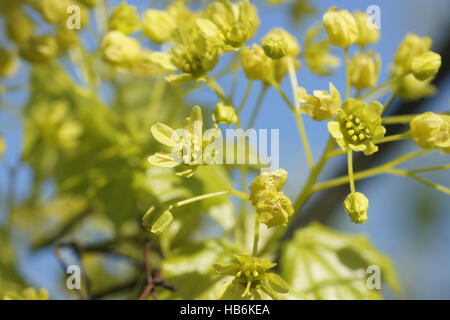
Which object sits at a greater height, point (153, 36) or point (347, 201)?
point (153, 36)

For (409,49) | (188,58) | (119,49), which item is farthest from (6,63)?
(409,49)

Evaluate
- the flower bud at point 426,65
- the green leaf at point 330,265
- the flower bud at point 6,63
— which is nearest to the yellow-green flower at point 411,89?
the flower bud at point 426,65

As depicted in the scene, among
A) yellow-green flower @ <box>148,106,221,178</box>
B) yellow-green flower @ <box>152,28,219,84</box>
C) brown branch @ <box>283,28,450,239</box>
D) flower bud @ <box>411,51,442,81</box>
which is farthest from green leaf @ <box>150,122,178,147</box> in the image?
brown branch @ <box>283,28,450,239</box>

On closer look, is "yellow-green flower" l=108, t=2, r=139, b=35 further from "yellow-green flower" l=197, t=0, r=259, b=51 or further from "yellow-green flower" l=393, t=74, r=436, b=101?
"yellow-green flower" l=393, t=74, r=436, b=101

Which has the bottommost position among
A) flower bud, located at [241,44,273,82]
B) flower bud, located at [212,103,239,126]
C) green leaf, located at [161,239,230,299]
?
green leaf, located at [161,239,230,299]

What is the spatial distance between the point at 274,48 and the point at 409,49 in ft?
1.02

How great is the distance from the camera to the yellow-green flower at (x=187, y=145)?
A: 2.42 ft

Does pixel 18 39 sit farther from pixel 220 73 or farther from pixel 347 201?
pixel 347 201

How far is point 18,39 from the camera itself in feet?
3.89

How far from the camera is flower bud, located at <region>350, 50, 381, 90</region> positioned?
890mm

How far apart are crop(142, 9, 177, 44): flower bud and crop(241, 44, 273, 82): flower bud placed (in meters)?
0.23

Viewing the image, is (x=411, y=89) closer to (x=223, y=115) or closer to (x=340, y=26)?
(x=340, y=26)
